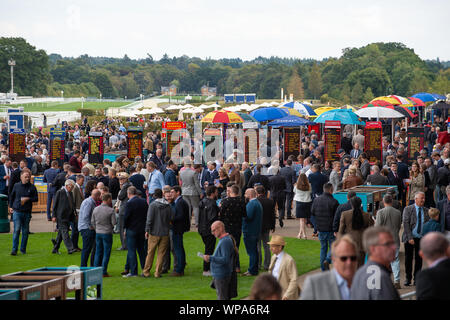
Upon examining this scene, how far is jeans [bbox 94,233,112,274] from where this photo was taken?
12.7m

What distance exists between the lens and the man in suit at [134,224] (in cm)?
1270

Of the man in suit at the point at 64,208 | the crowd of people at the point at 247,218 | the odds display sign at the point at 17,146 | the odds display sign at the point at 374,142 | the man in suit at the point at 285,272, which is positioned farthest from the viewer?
the odds display sign at the point at 17,146

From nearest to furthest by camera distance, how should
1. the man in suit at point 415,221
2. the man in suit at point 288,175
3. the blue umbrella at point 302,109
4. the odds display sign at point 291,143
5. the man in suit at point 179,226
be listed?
the man in suit at point 415,221
the man in suit at point 179,226
the man in suit at point 288,175
the odds display sign at point 291,143
the blue umbrella at point 302,109

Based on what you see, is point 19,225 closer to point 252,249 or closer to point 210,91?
point 252,249

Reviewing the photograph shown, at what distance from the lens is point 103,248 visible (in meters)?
13.0

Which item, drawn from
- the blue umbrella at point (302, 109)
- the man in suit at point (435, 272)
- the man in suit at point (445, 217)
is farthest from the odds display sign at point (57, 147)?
the man in suit at point (435, 272)

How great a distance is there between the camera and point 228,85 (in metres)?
168

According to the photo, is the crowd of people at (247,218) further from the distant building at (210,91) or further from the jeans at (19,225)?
the distant building at (210,91)

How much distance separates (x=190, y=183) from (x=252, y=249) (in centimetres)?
442

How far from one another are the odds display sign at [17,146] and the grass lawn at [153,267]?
25.8ft

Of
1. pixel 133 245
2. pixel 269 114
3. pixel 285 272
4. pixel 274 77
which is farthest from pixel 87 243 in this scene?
pixel 274 77

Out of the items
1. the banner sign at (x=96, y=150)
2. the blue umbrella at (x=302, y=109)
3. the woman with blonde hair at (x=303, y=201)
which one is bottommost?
the woman with blonde hair at (x=303, y=201)

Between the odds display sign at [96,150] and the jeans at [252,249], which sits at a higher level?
the odds display sign at [96,150]
